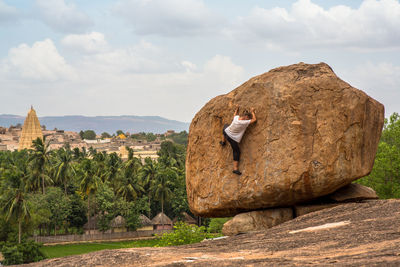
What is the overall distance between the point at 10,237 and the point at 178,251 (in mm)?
41884

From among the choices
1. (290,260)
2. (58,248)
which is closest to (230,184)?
(290,260)

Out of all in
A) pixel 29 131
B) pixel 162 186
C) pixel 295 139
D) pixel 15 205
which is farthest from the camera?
pixel 29 131

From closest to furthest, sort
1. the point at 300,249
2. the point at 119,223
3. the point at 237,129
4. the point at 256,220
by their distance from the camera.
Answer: the point at 300,249
the point at 237,129
the point at 256,220
the point at 119,223

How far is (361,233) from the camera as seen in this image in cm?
976

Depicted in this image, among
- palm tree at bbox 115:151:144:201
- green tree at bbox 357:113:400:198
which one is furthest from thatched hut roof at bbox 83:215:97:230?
green tree at bbox 357:113:400:198

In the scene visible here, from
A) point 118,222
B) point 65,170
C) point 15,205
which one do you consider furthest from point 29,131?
point 15,205

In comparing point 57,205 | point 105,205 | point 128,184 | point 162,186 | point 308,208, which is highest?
point 308,208

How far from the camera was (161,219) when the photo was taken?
62.8 metres

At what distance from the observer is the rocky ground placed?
816cm

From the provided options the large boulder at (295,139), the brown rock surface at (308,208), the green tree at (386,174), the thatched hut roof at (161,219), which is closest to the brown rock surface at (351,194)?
the brown rock surface at (308,208)

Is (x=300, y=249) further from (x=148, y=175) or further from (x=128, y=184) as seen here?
(x=148, y=175)

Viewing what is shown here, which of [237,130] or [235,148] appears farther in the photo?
[235,148]

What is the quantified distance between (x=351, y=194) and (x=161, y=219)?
49970 mm

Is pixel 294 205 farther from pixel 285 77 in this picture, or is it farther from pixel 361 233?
pixel 361 233
